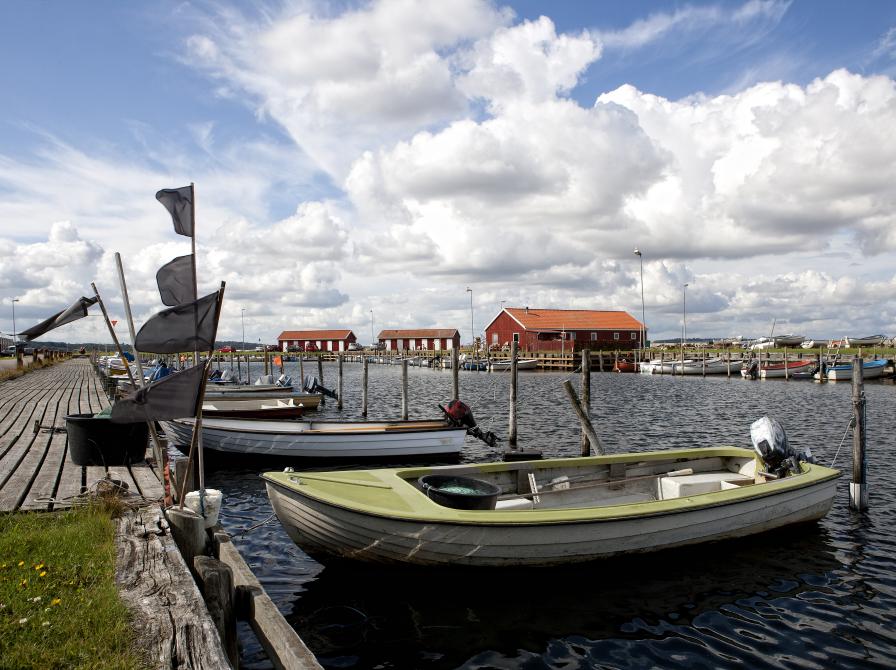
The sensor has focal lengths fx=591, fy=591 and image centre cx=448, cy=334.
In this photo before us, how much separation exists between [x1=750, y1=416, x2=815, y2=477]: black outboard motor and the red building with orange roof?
62695 mm

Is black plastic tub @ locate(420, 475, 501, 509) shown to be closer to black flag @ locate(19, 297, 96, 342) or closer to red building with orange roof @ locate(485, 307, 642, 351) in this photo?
black flag @ locate(19, 297, 96, 342)

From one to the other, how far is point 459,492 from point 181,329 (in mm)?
4242

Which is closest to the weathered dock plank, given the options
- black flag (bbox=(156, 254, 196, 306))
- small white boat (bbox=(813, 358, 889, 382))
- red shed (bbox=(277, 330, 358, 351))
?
black flag (bbox=(156, 254, 196, 306))

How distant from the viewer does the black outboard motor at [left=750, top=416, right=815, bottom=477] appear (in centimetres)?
1028

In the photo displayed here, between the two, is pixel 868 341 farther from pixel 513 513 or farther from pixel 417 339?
pixel 513 513

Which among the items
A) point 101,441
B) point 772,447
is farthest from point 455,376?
point 101,441

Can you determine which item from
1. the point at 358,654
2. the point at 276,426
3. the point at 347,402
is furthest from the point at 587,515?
the point at 347,402

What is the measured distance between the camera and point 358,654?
21.1 ft

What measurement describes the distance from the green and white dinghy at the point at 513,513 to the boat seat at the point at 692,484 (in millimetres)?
29

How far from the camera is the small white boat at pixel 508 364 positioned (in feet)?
232

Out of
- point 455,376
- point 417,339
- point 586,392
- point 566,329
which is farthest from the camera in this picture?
point 417,339

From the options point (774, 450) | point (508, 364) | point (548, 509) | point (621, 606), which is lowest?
point (621, 606)

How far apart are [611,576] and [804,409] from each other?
25.4m

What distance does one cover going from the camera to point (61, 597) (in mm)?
4906
